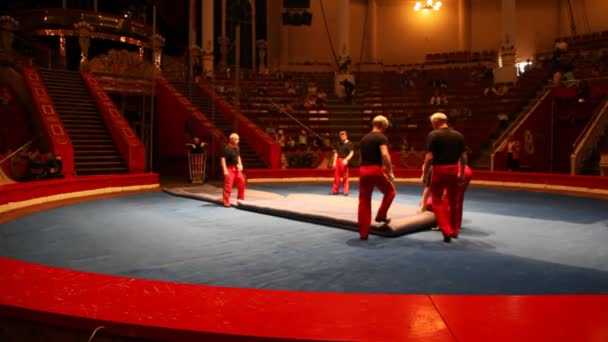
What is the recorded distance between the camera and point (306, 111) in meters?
23.6

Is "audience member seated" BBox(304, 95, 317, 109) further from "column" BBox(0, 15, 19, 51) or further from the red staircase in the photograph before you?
"column" BBox(0, 15, 19, 51)

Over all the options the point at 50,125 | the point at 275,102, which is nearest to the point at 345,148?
the point at 50,125

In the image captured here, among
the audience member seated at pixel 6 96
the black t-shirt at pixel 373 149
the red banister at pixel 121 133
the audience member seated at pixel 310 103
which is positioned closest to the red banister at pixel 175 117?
the red banister at pixel 121 133

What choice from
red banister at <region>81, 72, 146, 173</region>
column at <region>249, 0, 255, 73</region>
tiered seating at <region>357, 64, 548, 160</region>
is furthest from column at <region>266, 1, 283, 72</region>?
red banister at <region>81, 72, 146, 173</region>

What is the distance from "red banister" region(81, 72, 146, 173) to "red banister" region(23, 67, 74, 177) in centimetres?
180

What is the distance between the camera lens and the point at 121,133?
16234 mm

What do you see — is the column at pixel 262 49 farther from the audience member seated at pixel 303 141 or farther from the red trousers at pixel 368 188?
the red trousers at pixel 368 188

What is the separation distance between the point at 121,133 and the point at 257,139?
4.70m

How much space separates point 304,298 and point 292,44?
97.6 feet

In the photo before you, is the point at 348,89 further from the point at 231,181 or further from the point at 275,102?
the point at 231,181

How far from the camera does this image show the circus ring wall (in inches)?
102

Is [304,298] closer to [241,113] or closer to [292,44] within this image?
[241,113]

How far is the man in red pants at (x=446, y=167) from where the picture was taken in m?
6.88

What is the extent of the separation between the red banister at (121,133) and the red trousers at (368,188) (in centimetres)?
1008
